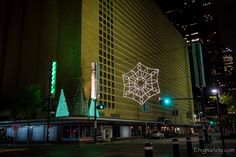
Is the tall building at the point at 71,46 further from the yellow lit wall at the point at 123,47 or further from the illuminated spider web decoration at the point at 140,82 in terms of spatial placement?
the illuminated spider web decoration at the point at 140,82

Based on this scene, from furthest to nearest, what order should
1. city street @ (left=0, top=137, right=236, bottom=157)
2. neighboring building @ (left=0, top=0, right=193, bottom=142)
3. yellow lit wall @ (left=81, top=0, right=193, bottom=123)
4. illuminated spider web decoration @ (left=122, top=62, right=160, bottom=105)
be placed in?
yellow lit wall @ (left=81, top=0, right=193, bottom=123)
neighboring building @ (left=0, top=0, right=193, bottom=142)
illuminated spider web decoration @ (left=122, top=62, right=160, bottom=105)
city street @ (left=0, top=137, right=236, bottom=157)

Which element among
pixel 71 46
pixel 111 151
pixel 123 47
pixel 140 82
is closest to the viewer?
pixel 111 151

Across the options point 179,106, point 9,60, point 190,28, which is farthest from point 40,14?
point 190,28

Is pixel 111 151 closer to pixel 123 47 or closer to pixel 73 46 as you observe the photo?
pixel 73 46

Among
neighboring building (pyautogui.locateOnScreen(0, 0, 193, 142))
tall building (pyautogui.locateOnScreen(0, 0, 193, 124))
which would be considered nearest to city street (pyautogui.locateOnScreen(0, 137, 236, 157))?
neighboring building (pyautogui.locateOnScreen(0, 0, 193, 142))

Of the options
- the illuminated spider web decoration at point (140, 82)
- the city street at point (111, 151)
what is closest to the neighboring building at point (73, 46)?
the illuminated spider web decoration at point (140, 82)

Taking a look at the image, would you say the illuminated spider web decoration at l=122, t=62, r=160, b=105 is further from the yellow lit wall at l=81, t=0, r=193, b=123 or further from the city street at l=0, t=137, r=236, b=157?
the city street at l=0, t=137, r=236, b=157

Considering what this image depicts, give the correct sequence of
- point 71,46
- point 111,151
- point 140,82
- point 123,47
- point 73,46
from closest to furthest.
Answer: point 111,151, point 140,82, point 73,46, point 71,46, point 123,47

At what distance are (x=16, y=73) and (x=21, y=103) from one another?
12.3m

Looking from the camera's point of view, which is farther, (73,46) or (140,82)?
(73,46)

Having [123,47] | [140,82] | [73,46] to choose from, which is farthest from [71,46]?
[123,47]

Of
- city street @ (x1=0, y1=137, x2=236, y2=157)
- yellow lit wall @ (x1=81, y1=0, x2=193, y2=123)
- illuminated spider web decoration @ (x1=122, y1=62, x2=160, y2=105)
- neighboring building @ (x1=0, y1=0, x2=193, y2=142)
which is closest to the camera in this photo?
city street @ (x1=0, y1=137, x2=236, y2=157)

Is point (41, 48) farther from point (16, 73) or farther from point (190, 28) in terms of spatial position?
point (190, 28)

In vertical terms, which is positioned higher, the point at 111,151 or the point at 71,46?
the point at 71,46
